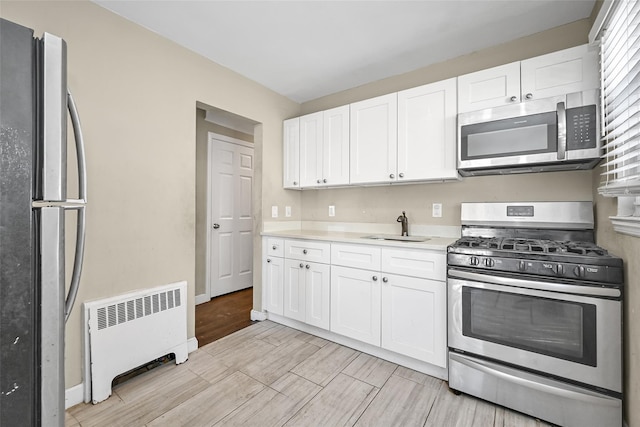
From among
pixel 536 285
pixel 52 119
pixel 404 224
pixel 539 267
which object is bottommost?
pixel 536 285

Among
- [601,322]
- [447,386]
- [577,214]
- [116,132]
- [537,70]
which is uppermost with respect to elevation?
[537,70]

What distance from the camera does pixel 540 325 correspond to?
5.31 ft

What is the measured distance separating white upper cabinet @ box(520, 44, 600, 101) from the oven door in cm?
123

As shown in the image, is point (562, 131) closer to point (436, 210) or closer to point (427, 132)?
point (427, 132)

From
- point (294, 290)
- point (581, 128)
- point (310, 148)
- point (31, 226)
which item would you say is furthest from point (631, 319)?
point (310, 148)

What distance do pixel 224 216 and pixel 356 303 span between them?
232cm

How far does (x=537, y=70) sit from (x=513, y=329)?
A: 1670mm

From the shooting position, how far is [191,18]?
6.57 ft

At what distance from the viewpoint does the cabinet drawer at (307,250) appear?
2.54 metres

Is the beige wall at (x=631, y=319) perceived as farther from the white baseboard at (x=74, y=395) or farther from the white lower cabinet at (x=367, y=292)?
the white baseboard at (x=74, y=395)

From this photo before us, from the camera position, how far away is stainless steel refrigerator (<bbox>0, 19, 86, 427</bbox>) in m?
0.69

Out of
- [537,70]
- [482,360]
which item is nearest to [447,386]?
[482,360]

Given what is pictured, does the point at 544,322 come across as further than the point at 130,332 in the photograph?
No

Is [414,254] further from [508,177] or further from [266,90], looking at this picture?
[266,90]
